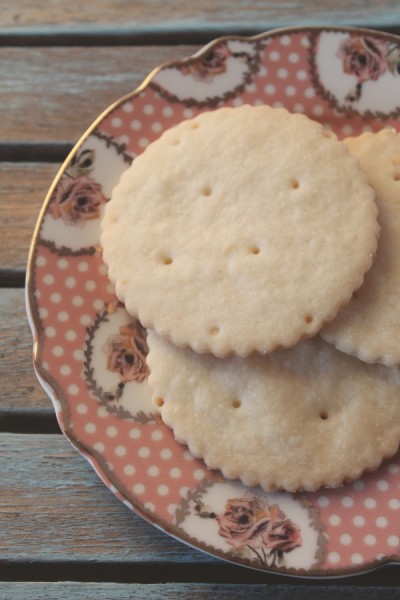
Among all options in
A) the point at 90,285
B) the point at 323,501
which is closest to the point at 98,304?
the point at 90,285

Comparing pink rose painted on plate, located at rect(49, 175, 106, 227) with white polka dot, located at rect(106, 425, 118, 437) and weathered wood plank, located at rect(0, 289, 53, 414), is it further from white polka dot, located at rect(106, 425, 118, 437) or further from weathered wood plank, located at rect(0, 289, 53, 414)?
white polka dot, located at rect(106, 425, 118, 437)

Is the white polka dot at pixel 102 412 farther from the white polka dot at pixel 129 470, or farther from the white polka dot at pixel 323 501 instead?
the white polka dot at pixel 323 501

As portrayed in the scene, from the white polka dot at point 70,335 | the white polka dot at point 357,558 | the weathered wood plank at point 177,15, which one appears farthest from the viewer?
the weathered wood plank at point 177,15

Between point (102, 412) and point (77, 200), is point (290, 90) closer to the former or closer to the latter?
point (77, 200)

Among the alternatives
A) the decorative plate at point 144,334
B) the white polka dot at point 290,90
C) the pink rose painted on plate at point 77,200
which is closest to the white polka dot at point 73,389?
the decorative plate at point 144,334

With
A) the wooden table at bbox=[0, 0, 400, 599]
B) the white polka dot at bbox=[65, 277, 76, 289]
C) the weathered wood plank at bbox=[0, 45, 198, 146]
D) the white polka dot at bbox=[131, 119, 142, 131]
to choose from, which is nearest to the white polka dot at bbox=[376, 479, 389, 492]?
the wooden table at bbox=[0, 0, 400, 599]

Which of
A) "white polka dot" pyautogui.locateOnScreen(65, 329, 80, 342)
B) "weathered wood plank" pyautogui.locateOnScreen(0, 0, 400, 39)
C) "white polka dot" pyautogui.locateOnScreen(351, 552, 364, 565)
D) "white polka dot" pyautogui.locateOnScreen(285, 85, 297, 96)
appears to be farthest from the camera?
"weathered wood plank" pyautogui.locateOnScreen(0, 0, 400, 39)

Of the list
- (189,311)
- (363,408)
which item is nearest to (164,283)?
(189,311)

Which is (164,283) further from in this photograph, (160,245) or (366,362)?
(366,362)
